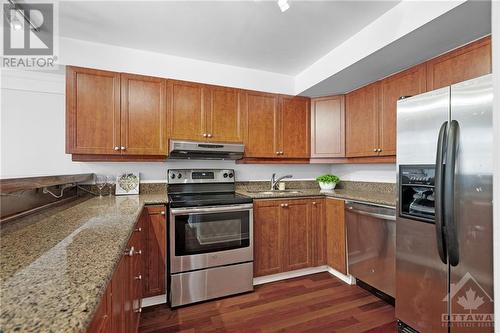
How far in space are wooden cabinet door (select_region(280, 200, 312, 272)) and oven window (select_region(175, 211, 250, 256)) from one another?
478mm

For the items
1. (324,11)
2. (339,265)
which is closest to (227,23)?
(324,11)

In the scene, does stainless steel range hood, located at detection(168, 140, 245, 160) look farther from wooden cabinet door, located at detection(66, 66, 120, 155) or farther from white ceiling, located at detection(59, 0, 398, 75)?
white ceiling, located at detection(59, 0, 398, 75)

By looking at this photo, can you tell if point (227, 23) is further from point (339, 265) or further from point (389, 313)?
point (389, 313)

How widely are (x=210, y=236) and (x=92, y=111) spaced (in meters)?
1.61

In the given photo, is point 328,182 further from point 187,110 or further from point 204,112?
point 187,110

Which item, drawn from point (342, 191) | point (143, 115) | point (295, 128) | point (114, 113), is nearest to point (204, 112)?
point (143, 115)

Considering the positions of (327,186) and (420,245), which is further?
(327,186)

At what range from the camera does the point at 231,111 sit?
8.93ft

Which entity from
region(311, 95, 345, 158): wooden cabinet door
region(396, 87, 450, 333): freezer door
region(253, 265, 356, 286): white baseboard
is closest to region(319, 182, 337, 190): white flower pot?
region(311, 95, 345, 158): wooden cabinet door

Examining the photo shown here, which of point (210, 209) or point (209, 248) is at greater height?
point (210, 209)

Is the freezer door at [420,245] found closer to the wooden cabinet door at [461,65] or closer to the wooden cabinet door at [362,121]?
the wooden cabinet door at [461,65]

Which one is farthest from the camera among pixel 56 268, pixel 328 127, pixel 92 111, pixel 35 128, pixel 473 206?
Result: pixel 328 127

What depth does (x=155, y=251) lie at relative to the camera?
2.10m

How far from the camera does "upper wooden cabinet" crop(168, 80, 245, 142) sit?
2512mm
